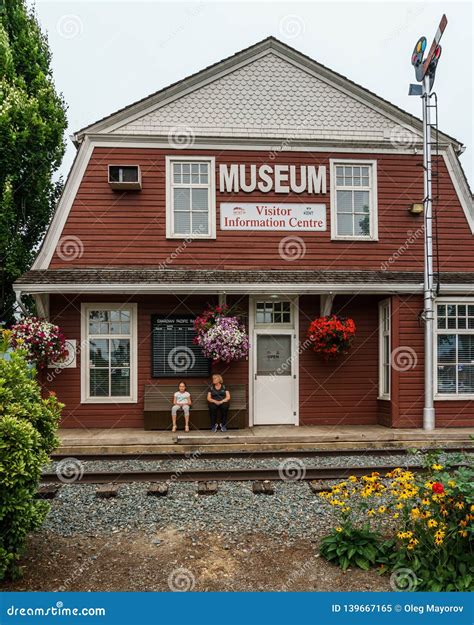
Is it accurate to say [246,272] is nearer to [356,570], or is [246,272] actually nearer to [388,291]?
[388,291]

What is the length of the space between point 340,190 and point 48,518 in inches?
385

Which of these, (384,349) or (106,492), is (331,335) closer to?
(384,349)

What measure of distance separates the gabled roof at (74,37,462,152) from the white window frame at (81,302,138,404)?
4.08 metres

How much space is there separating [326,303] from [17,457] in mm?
8899

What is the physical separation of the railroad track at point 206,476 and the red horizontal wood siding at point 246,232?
5.62 metres

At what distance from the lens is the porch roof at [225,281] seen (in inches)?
447

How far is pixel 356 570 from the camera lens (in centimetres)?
462

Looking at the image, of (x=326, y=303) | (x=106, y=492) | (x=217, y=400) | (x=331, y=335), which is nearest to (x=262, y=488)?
(x=106, y=492)

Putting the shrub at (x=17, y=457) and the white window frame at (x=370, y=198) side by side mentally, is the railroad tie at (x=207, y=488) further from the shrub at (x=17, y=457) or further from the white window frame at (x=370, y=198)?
the white window frame at (x=370, y=198)

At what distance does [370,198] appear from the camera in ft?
42.3

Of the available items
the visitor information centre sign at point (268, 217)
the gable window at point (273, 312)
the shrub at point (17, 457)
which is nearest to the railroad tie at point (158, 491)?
the shrub at point (17, 457)

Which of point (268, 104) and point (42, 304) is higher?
point (268, 104)

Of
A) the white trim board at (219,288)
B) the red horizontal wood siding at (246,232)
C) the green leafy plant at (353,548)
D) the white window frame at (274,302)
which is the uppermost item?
the red horizontal wood siding at (246,232)

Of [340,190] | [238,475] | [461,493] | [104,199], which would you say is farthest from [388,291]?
[461,493]
